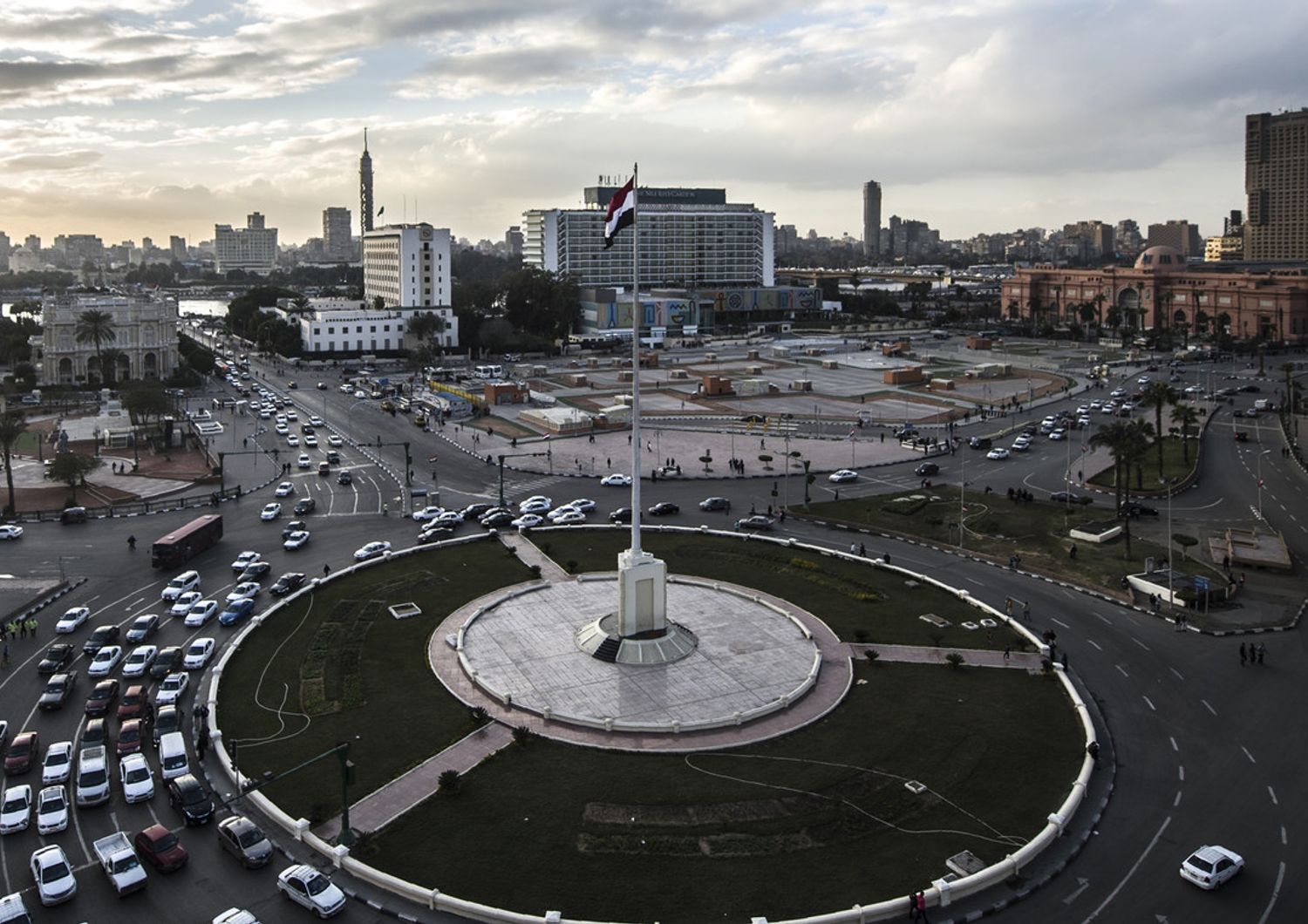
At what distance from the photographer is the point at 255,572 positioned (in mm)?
45500

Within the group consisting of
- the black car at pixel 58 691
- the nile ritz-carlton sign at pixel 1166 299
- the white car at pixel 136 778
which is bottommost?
the white car at pixel 136 778

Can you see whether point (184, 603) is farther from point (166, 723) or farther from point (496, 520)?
point (496, 520)

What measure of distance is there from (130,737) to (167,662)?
612 cm

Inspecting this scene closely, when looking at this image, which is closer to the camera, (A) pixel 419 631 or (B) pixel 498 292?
(A) pixel 419 631

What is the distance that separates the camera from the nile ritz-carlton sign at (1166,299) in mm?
139500

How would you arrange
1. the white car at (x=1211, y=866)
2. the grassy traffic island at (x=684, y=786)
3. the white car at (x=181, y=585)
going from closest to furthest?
the white car at (x=1211, y=866)
the grassy traffic island at (x=684, y=786)
the white car at (x=181, y=585)

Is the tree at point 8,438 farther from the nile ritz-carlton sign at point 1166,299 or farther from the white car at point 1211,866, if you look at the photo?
the nile ritz-carlton sign at point 1166,299

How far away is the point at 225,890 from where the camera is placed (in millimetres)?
23203

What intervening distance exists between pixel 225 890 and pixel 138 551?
31027 mm

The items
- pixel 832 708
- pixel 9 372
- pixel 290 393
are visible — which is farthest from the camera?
pixel 9 372

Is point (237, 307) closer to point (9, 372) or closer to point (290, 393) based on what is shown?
point (9, 372)

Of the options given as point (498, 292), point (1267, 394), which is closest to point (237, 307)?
point (498, 292)

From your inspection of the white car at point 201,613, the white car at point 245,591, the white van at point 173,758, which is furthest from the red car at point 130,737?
the white car at point 245,591

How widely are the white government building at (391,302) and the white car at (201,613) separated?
9524 centimetres
